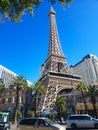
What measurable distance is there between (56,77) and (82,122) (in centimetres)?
5079

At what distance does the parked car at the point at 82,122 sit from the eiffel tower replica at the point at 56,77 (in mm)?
36690

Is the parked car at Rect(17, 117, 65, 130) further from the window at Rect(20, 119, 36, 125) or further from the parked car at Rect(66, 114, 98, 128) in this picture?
the parked car at Rect(66, 114, 98, 128)

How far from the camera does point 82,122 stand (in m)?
24.9

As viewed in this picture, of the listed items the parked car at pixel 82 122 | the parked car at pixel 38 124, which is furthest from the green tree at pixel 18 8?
the parked car at pixel 82 122

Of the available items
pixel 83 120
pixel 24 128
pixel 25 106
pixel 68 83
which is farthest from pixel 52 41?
pixel 24 128

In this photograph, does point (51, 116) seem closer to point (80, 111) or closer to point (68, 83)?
point (80, 111)

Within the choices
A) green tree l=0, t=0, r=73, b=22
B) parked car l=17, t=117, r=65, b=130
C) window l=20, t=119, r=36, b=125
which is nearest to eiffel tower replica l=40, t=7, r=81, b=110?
window l=20, t=119, r=36, b=125

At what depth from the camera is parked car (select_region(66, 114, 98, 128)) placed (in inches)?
952

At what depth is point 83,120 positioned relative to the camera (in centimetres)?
2503

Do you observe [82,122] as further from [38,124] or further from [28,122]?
[28,122]

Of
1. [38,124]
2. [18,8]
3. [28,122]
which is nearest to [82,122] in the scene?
[38,124]

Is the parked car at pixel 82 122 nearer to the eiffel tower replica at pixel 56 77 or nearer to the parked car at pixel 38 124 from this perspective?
the parked car at pixel 38 124

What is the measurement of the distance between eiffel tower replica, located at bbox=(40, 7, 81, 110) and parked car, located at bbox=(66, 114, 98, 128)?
120 ft

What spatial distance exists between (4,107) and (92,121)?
61.1 m
